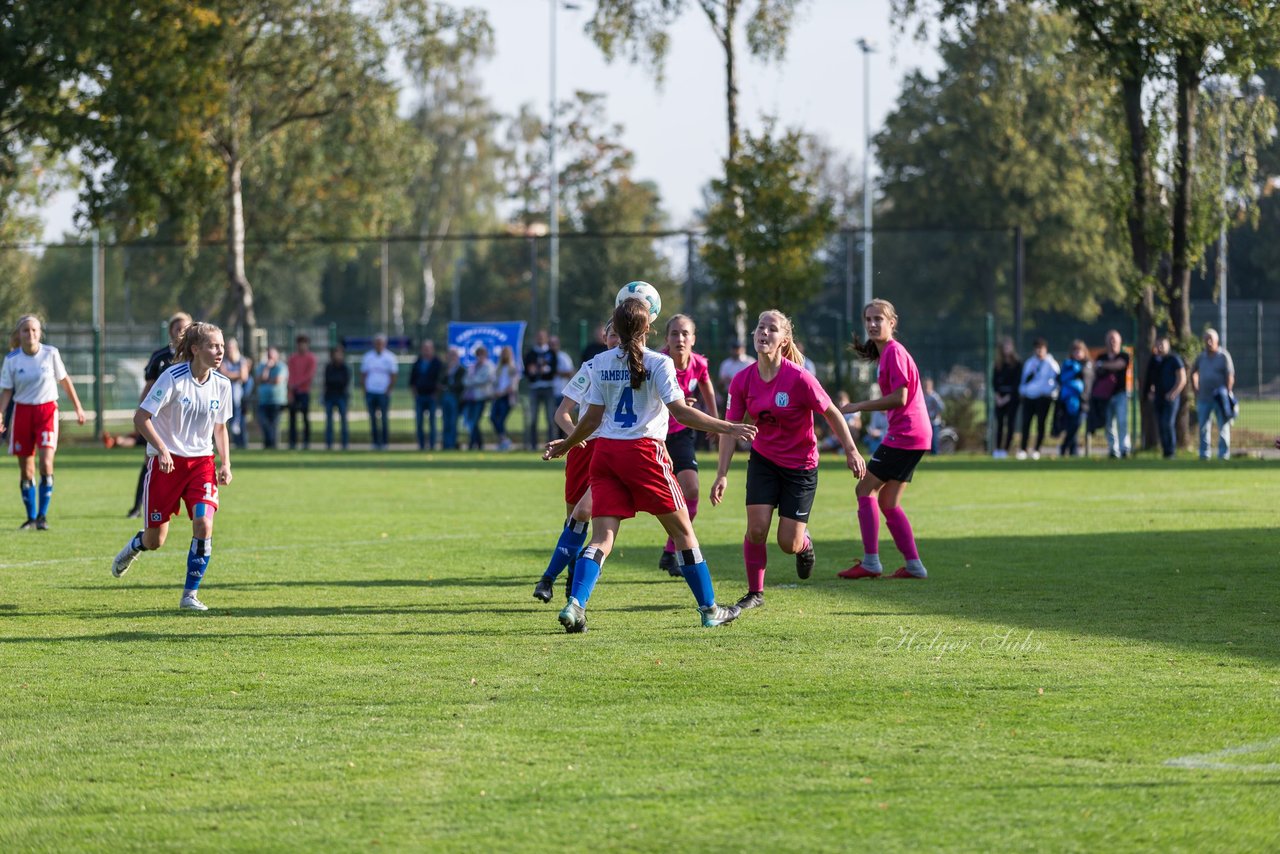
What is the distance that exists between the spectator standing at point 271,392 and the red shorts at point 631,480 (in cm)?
2156

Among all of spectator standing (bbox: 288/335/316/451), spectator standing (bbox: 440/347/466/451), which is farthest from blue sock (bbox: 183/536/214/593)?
spectator standing (bbox: 440/347/466/451)

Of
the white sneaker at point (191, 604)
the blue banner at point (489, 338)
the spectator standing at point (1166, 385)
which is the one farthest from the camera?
the blue banner at point (489, 338)

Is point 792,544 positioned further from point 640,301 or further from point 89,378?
point 89,378

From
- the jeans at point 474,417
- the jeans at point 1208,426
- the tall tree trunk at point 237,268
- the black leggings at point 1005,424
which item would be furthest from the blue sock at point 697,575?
the tall tree trunk at point 237,268

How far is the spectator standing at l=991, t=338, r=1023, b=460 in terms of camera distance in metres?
27.1

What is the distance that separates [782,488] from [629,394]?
180 cm

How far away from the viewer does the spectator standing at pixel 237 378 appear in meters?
22.6

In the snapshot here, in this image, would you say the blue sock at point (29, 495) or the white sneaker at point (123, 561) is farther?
the blue sock at point (29, 495)

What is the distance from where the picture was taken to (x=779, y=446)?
32.7 ft

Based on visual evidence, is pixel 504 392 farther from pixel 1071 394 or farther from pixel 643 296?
pixel 643 296

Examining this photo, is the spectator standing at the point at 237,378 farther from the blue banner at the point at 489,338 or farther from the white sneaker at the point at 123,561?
the white sneaker at the point at 123,561

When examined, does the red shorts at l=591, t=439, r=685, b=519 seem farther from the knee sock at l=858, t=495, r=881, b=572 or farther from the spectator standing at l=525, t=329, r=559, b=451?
the spectator standing at l=525, t=329, r=559, b=451

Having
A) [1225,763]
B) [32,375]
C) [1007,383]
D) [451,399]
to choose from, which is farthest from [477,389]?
[1225,763]

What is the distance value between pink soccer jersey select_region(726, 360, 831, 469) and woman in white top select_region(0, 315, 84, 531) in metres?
7.61
